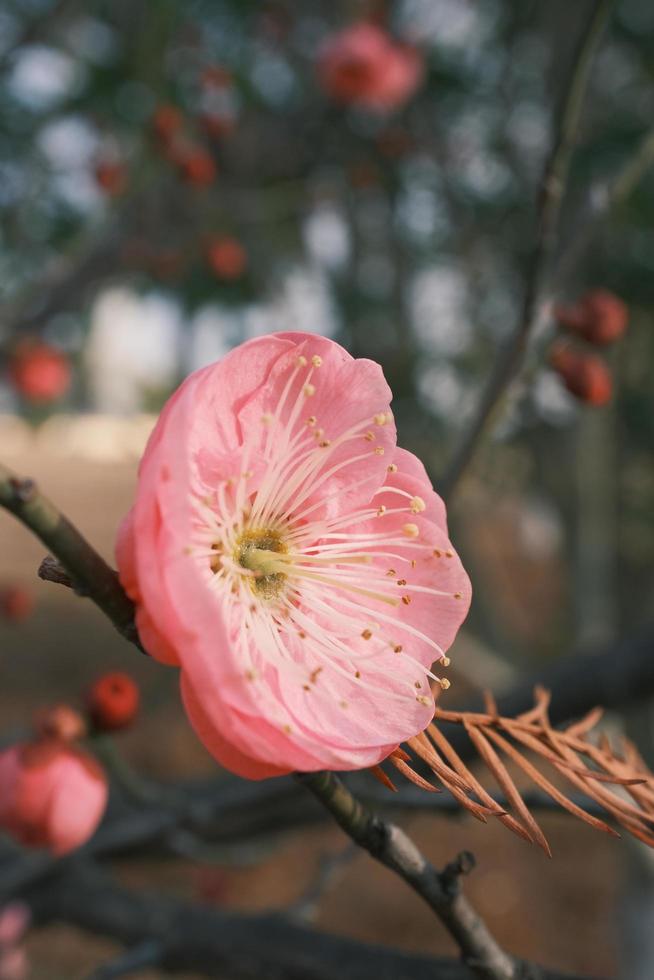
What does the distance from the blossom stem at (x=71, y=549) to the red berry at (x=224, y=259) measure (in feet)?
8.35

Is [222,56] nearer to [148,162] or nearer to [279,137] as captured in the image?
[279,137]

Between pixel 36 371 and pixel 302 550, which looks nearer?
pixel 302 550

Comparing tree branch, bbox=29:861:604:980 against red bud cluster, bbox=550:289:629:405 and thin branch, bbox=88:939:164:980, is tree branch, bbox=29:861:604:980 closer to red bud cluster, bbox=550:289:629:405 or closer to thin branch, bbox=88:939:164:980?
thin branch, bbox=88:939:164:980

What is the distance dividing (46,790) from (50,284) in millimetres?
2177

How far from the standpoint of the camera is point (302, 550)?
0.64 m

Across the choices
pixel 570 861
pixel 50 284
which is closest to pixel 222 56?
pixel 50 284

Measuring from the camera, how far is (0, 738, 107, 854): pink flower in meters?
0.97

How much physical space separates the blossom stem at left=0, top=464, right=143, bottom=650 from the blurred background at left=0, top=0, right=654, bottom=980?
2.09 m

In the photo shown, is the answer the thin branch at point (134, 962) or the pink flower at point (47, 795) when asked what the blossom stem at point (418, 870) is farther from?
the thin branch at point (134, 962)

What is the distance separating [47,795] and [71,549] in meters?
0.65

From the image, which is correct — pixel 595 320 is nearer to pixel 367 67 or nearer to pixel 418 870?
pixel 418 870

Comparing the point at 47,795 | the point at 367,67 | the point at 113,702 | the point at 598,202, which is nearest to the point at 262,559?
the point at 113,702

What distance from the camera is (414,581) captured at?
1.93 ft

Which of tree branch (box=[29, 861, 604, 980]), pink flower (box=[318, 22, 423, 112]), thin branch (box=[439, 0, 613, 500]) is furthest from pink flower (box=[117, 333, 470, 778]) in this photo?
pink flower (box=[318, 22, 423, 112])
